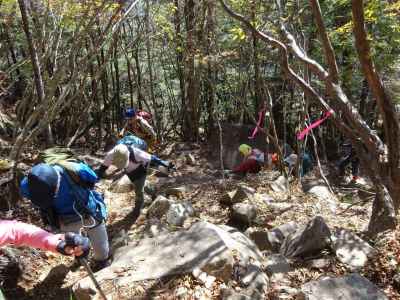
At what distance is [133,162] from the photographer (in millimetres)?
5895

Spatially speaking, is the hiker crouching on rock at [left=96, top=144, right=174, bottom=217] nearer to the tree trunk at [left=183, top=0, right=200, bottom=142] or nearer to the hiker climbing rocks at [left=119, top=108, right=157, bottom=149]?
the hiker climbing rocks at [left=119, top=108, right=157, bottom=149]

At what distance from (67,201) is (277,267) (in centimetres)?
213

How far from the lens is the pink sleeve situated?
250 cm

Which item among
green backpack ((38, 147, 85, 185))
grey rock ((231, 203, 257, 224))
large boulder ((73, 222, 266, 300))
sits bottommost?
grey rock ((231, 203, 257, 224))

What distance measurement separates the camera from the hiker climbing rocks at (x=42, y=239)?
2480 mm

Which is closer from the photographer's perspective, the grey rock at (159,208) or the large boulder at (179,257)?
the large boulder at (179,257)

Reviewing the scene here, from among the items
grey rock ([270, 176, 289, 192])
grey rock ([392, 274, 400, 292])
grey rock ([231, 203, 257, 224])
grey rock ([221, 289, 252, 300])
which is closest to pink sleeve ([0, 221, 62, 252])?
grey rock ([221, 289, 252, 300])

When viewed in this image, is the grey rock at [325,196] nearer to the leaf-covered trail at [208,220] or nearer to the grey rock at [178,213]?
the leaf-covered trail at [208,220]

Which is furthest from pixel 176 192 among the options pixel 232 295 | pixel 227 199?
pixel 232 295

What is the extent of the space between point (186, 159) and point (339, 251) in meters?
9.40

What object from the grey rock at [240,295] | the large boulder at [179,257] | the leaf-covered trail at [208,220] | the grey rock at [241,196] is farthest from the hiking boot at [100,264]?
the grey rock at [241,196]

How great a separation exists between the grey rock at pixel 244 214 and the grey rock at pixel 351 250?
2.10 metres

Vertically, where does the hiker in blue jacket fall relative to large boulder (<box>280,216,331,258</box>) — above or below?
above

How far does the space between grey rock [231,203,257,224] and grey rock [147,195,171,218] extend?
102 centimetres
